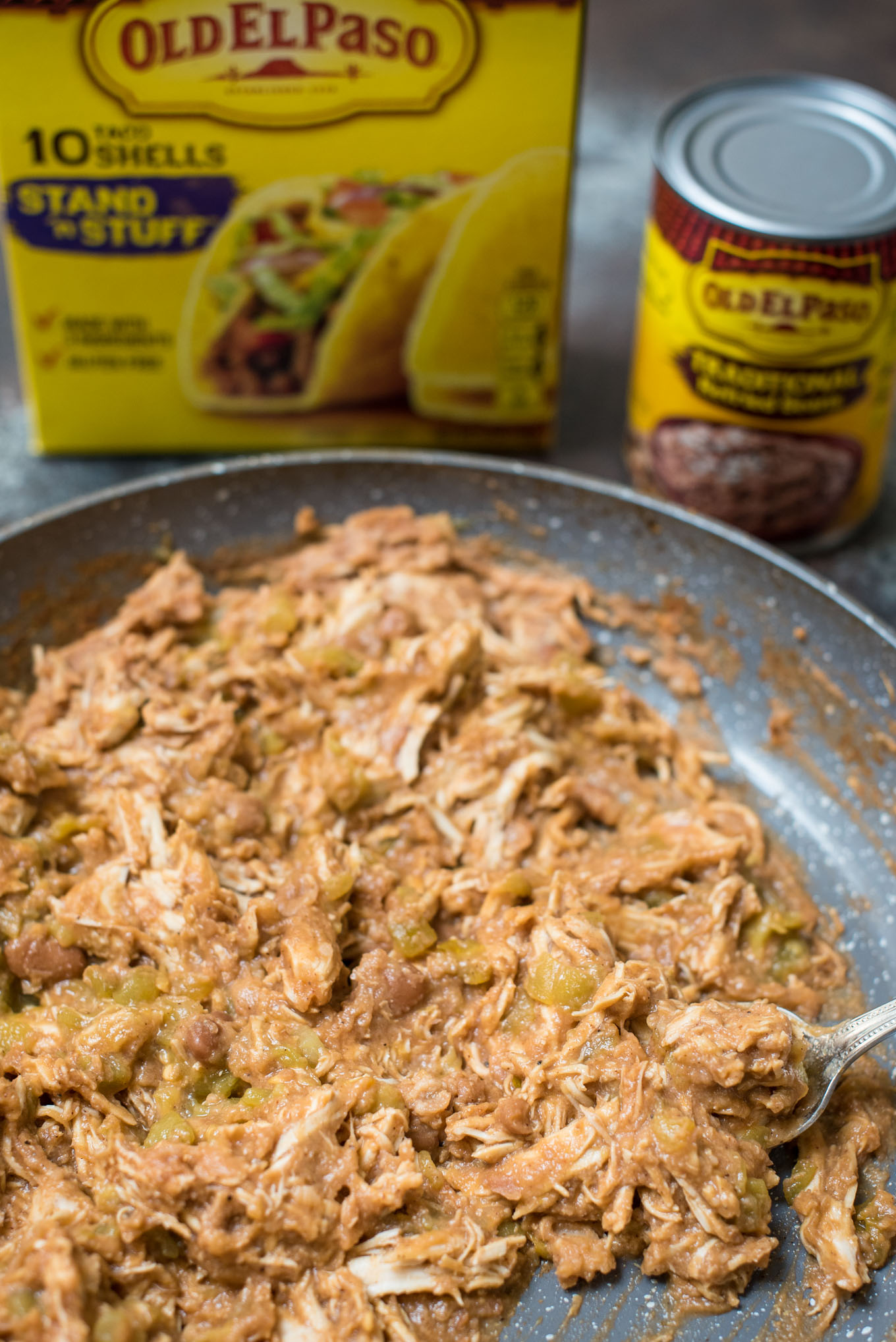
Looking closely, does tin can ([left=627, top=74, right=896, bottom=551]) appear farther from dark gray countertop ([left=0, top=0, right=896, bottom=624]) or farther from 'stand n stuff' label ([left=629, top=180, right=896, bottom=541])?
dark gray countertop ([left=0, top=0, right=896, bottom=624])

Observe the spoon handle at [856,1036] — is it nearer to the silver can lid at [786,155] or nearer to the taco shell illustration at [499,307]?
the silver can lid at [786,155]

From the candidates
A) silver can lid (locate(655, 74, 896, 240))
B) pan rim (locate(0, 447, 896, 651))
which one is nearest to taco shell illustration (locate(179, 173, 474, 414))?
pan rim (locate(0, 447, 896, 651))

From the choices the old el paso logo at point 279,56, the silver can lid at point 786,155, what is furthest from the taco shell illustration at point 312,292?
the silver can lid at point 786,155

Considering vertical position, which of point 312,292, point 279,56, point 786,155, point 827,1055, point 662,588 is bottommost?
point 827,1055

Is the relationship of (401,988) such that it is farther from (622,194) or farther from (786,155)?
(622,194)

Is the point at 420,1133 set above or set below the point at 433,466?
below

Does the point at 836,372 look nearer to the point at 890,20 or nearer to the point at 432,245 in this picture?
the point at 432,245

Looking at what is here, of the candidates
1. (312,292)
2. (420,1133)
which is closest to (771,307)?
(312,292)
